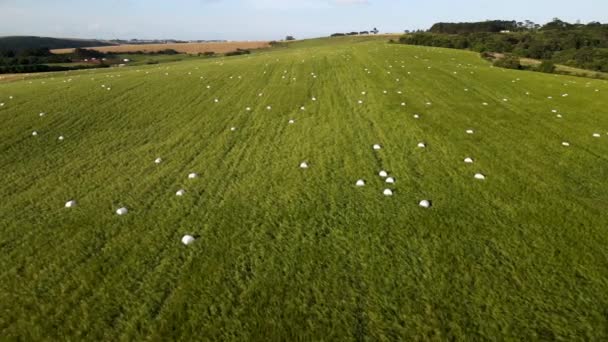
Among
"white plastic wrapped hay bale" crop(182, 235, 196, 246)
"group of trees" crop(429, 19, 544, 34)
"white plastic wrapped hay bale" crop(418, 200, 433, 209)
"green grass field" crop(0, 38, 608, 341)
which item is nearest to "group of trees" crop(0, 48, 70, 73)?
"green grass field" crop(0, 38, 608, 341)

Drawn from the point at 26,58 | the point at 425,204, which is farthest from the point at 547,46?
the point at 26,58

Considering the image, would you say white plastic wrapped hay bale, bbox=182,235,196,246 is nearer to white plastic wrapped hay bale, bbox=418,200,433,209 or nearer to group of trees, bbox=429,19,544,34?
white plastic wrapped hay bale, bbox=418,200,433,209

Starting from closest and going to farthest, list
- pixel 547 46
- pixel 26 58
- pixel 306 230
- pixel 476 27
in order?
pixel 306 230 < pixel 26 58 < pixel 547 46 < pixel 476 27

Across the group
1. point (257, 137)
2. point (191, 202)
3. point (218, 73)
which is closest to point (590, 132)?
point (257, 137)

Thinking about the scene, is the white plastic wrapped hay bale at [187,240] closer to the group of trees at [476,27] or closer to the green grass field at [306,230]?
the green grass field at [306,230]

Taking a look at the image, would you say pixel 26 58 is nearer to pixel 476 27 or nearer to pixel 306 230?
pixel 306 230

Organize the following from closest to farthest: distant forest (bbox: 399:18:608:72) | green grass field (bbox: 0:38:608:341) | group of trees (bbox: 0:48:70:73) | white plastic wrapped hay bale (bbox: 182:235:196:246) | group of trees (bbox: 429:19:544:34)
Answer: green grass field (bbox: 0:38:608:341)
white plastic wrapped hay bale (bbox: 182:235:196:246)
distant forest (bbox: 399:18:608:72)
group of trees (bbox: 0:48:70:73)
group of trees (bbox: 429:19:544:34)

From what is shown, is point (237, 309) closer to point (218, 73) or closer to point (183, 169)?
point (183, 169)

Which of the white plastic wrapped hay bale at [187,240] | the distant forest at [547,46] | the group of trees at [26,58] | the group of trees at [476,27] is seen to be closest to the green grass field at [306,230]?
the white plastic wrapped hay bale at [187,240]
